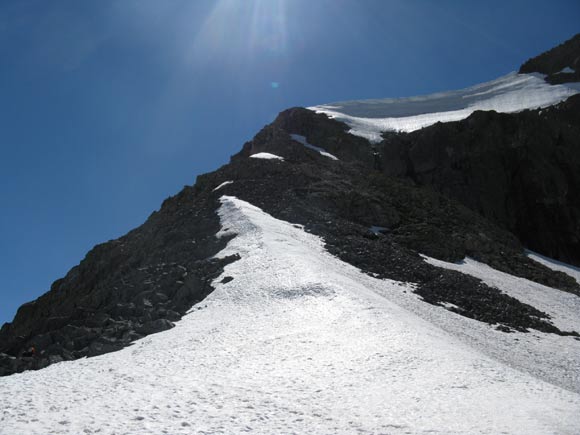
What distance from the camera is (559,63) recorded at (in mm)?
91875

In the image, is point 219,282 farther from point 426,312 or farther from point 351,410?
point 351,410

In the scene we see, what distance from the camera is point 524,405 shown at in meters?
10.2

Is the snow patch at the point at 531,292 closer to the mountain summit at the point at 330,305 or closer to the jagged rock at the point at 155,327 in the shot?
the mountain summit at the point at 330,305

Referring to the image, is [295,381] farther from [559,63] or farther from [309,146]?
[559,63]

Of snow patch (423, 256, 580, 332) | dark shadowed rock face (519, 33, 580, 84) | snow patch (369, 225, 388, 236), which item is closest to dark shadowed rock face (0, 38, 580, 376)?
snow patch (369, 225, 388, 236)

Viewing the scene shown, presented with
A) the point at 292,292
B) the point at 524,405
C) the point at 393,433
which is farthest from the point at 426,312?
the point at 393,433

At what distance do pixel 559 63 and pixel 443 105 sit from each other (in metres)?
25.8

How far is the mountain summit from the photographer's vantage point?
10.4 metres

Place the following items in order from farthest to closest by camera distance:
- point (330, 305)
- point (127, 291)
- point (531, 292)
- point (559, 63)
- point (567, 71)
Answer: point (559, 63) < point (567, 71) < point (531, 292) < point (127, 291) < point (330, 305)

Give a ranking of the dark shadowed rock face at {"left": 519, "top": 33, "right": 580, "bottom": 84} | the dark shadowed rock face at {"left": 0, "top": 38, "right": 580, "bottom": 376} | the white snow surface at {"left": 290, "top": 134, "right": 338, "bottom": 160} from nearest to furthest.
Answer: the dark shadowed rock face at {"left": 0, "top": 38, "right": 580, "bottom": 376}
the white snow surface at {"left": 290, "top": 134, "right": 338, "bottom": 160}
the dark shadowed rock face at {"left": 519, "top": 33, "right": 580, "bottom": 84}

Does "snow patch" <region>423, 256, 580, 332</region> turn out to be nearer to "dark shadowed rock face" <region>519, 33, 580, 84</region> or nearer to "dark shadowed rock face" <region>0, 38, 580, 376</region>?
"dark shadowed rock face" <region>0, 38, 580, 376</region>

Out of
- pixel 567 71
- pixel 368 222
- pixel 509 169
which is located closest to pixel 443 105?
pixel 567 71

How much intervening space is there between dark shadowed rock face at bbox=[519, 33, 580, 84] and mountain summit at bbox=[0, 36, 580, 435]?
33046 mm

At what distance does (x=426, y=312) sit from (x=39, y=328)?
628 inches
